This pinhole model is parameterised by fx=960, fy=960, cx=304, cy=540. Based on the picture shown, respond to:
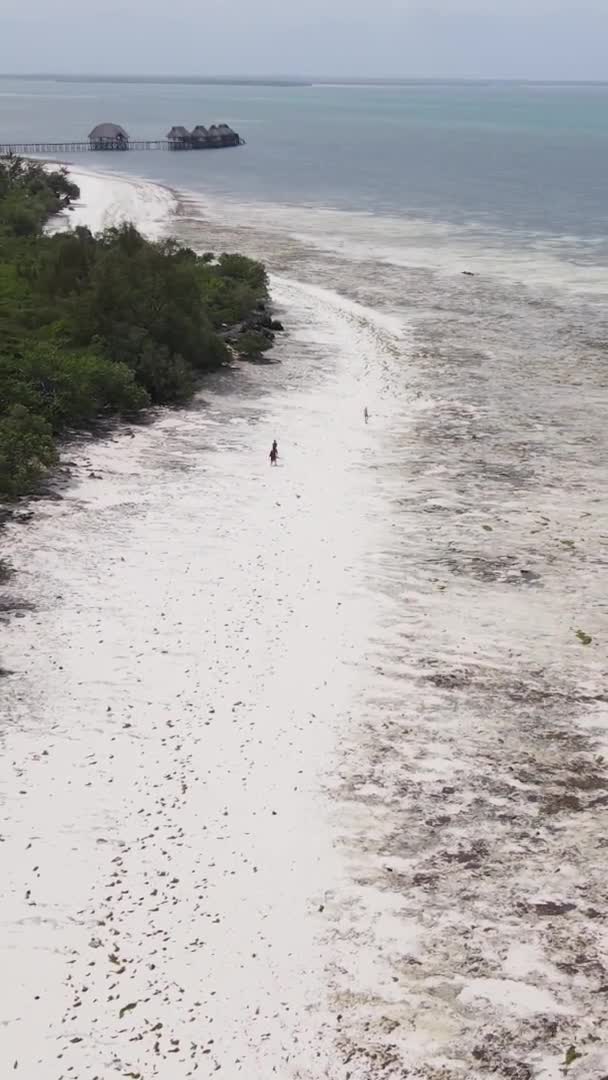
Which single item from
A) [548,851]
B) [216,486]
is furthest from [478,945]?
[216,486]

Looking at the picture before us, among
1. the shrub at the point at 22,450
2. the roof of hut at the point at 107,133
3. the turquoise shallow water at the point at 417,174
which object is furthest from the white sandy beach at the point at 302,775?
the roof of hut at the point at 107,133

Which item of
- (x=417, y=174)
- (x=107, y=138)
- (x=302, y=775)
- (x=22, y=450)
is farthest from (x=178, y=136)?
(x=302, y=775)

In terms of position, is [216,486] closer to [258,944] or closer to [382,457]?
[382,457]

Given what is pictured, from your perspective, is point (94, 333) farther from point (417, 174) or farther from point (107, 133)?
point (107, 133)

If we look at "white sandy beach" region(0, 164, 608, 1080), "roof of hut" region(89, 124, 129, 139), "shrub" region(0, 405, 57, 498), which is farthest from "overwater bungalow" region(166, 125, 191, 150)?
"white sandy beach" region(0, 164, 608, 1080)

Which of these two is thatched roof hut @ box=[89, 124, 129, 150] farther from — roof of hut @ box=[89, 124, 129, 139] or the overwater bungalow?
the overwater bungalow

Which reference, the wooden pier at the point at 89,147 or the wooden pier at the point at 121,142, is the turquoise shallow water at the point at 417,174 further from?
the wooden pier at the point at 89,147
